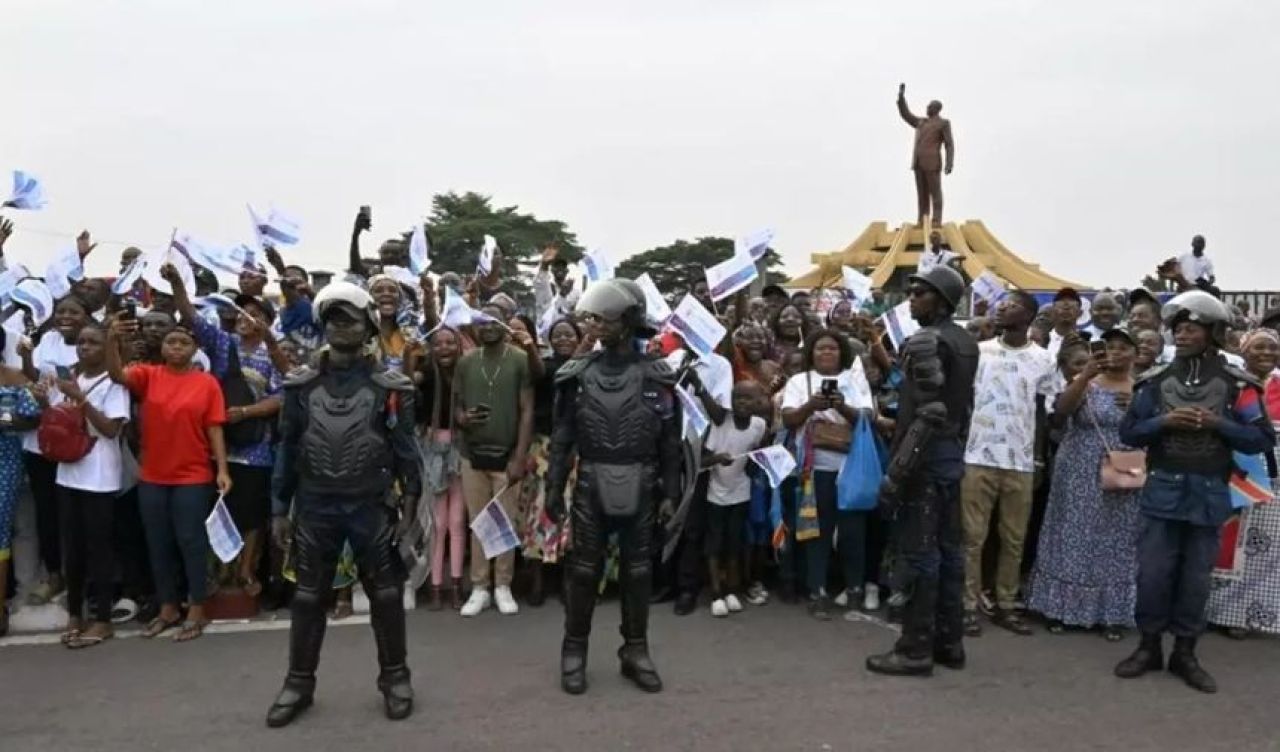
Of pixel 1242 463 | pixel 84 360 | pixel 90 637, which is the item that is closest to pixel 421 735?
pixel 90 637

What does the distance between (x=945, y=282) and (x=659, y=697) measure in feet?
8.08

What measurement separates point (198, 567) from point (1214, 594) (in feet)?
19.4

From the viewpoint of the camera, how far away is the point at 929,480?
494 centimetres

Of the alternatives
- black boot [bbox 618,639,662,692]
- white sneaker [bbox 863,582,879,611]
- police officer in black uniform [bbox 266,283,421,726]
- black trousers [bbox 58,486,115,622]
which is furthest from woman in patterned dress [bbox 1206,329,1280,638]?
black trousers [bbox 58,486,115,622]

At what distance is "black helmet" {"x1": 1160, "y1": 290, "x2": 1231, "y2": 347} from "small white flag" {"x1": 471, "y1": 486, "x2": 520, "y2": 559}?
378 cm

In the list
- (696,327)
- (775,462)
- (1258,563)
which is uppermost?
(696,327)

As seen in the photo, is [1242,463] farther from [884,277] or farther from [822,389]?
[884,277]

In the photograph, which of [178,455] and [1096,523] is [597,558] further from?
[1096,523]

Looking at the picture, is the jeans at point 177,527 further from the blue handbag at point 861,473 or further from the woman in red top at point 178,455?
the blue handbag at point 861,473

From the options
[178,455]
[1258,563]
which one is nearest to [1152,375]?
[1258,563]

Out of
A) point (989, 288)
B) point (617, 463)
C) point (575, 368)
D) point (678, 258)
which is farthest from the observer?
point (678, 258)

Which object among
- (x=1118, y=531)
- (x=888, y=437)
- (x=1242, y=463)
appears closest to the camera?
(x=1242, y=463)

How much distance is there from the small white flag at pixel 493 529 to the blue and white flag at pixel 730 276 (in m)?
1.84

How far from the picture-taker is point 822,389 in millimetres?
5824
